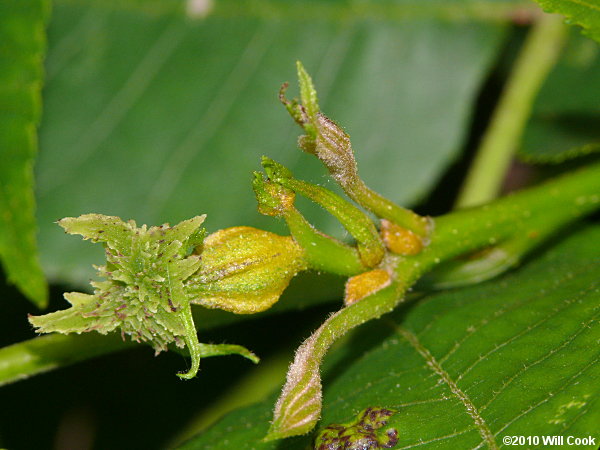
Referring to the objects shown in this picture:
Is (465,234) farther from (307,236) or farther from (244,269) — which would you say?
(244,269)

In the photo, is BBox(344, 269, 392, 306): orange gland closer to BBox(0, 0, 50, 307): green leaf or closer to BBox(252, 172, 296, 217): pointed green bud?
BBox(252, 172, 296, 217): pointed green bud

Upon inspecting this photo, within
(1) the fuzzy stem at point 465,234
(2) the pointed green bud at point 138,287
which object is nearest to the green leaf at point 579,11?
(1) the fuzzy stem at point 465,234

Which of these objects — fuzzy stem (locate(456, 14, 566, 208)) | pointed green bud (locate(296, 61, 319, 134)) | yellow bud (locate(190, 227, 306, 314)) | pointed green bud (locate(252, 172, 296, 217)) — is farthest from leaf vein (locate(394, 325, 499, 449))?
fuzzy stem (locate(456, 14, 566, 208))

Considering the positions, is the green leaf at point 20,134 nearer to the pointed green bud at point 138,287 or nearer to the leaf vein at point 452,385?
the pointed green bud at point 138,287

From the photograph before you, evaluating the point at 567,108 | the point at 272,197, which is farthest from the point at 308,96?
the point at 567,108

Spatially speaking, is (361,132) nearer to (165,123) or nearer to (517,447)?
(165,123)
